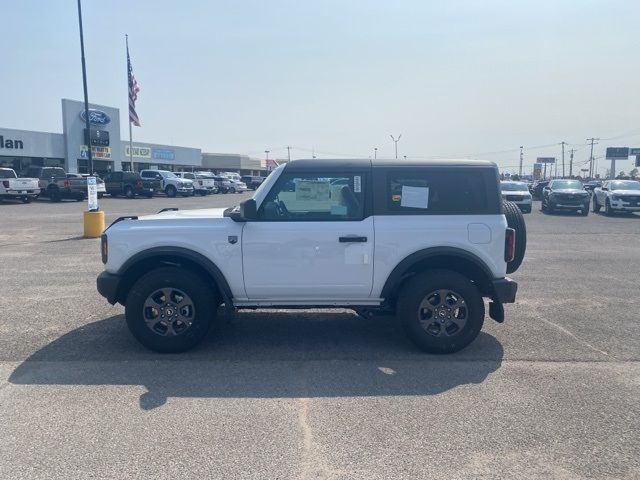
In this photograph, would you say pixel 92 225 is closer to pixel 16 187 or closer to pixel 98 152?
pixel 16 187

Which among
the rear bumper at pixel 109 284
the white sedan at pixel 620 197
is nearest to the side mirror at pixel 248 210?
the rear bumper at pixel 109 284

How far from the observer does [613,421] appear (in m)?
4.26

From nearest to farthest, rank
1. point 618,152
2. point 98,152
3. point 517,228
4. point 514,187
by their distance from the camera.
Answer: point 517,228 → point 514,187 → point 98,152 → point 618,152

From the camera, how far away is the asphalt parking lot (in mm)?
3662

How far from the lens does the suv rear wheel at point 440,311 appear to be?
565cm

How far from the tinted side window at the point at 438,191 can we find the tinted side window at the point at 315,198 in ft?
1.12

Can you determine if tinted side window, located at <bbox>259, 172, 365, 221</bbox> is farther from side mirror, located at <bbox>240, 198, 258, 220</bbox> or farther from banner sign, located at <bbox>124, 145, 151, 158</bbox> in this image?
banner sign, located at <bbox>124, 145, 151, 158</bbox>

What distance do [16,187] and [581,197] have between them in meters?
29.1

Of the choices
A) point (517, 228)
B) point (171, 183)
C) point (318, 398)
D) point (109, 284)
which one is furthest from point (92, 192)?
point (171, 183)

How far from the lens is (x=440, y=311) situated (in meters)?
5.72

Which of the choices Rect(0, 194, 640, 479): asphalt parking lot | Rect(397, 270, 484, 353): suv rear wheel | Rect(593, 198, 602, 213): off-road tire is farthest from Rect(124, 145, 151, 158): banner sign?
Rect(397, 270, 484, 353): suv rear wheel

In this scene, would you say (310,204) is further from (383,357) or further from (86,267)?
(86,267)

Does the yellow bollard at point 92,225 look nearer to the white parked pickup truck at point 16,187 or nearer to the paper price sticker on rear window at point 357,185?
the paper price sticker on rear window at point 357,185

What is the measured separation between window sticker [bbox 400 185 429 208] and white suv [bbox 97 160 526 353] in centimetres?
1
